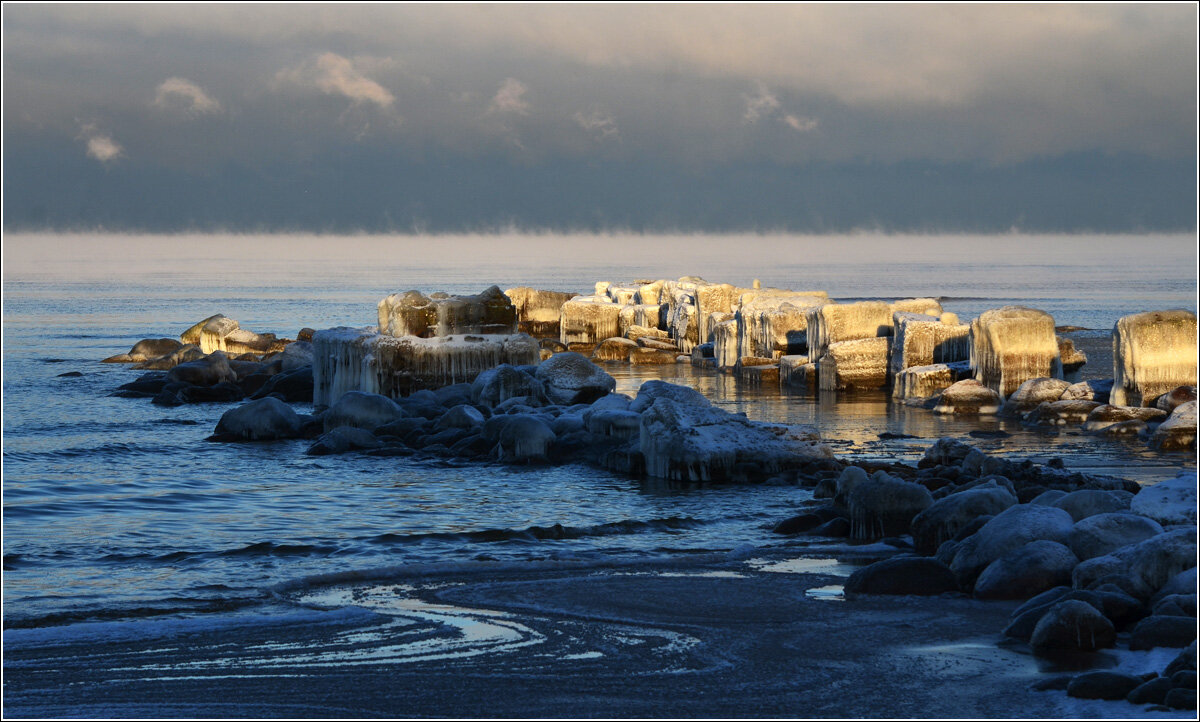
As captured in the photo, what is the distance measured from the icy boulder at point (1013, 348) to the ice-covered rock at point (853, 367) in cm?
408

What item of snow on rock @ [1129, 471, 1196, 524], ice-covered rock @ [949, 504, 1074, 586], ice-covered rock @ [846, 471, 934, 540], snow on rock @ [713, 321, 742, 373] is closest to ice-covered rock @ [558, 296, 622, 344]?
snow on rock @ [713, 321, 742, 373]

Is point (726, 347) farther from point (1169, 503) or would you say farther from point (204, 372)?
point (1169, 503)

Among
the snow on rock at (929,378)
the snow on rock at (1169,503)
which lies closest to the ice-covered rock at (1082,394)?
the snow on rock at (929,378)

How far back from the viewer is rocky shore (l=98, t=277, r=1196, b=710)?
10.4 metres

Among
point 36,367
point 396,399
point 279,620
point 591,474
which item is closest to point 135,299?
point 36,367

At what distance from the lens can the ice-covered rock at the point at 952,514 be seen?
13188mm

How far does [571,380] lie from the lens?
26.8 metres

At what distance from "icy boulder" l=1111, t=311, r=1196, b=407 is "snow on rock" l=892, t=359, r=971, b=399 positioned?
14.8ft

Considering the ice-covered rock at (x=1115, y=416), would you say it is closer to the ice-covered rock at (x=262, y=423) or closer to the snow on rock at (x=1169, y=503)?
the snow on rock at (x=1169, y=503)

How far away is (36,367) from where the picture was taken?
1598 inches

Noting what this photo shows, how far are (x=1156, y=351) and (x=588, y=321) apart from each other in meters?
25.7

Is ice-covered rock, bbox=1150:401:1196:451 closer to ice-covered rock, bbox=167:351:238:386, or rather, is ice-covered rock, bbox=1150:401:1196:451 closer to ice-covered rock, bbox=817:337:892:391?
ice-covered rock, bbox=817:337:892:391

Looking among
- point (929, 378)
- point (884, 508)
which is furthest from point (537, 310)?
point (884, 508)

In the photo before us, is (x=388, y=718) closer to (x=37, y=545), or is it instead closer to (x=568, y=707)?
(x=568, y=707)
